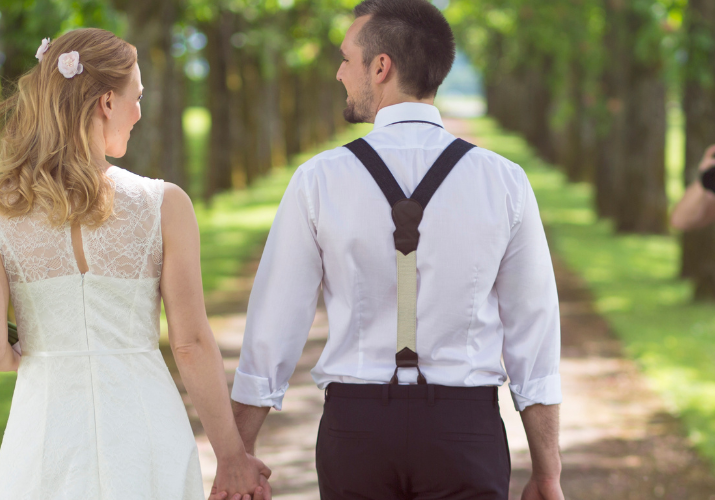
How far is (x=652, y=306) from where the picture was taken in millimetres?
12305

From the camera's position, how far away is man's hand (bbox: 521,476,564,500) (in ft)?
9.73

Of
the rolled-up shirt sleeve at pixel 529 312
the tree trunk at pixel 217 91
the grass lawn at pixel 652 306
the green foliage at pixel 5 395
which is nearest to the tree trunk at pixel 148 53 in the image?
the green foliage at pixel 5 395

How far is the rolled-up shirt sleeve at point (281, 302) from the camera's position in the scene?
283 centimetres

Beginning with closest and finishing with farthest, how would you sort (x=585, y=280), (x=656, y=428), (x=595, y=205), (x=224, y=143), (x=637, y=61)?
1. (x=656, y=428)
2. (x=585, y=280)
3. (x=637, y=61)
4. (x=595, y=205)
5. (x=224, y=143)

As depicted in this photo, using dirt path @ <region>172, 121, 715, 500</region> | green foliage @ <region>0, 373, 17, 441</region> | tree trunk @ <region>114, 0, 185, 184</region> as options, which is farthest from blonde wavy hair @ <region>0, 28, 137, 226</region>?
tree trunk @ <region>114, 0, 185, 184</region>

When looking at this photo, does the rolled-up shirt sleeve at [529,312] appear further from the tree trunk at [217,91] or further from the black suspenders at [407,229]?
the tree trunk at [217,91]

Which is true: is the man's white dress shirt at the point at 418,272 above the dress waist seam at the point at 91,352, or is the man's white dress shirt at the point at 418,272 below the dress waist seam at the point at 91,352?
above

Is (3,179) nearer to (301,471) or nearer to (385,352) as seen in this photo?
(385,352)

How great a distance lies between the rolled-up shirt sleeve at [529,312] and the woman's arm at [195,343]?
85cm

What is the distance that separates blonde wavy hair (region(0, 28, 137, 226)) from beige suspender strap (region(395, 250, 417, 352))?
2.70 ft

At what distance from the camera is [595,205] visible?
22.7 metres

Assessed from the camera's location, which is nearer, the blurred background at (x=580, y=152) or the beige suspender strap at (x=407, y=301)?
the beige suspender strap at (x=407, y=301)

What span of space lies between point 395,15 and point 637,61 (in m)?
16.3

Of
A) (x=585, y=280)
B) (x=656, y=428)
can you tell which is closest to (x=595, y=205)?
(x=585, y=280)
